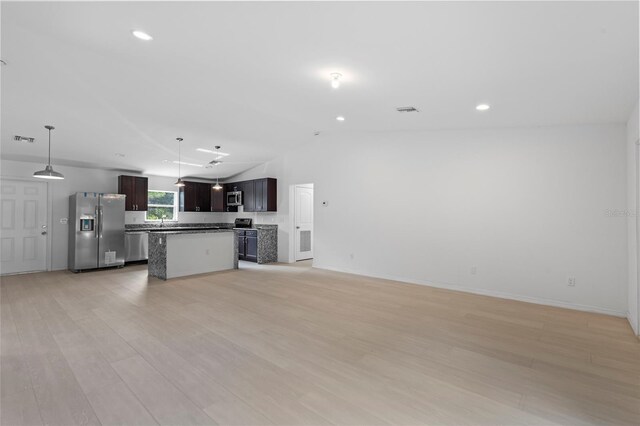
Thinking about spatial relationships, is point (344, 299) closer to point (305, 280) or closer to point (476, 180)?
point (305, 280)

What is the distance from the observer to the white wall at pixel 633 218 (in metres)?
3.42

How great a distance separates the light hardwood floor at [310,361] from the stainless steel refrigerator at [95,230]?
2.11 metres

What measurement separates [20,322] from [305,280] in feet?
13.1

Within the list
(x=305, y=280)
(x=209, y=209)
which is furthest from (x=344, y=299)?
(x=209, y=209)

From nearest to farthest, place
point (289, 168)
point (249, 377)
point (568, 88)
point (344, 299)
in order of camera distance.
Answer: point (249, 377), point (568, 88), point (344, 299), point (289, 168)

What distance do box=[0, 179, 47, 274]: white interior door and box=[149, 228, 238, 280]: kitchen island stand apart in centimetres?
266

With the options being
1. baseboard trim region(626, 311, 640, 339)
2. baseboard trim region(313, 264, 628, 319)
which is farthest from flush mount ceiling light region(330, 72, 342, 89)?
baseboard trim region(626, 311, 640, 339)

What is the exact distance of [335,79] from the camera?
3.41 m

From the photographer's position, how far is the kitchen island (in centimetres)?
616

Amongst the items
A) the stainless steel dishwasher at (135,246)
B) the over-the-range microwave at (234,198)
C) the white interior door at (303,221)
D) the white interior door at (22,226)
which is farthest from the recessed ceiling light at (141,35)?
the over-the-range microwave at (234,198)

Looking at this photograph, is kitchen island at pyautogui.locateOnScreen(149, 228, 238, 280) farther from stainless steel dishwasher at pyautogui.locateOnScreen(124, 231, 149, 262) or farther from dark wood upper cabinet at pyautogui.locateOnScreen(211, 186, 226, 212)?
dark wood upper cabinet at pyautogui.locateOnScreen(211, 186, 226, 212)

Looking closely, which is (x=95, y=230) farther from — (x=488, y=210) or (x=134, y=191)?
(x=488, y=210)

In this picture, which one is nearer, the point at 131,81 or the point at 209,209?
the point at 131,81

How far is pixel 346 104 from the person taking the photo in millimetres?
4395
